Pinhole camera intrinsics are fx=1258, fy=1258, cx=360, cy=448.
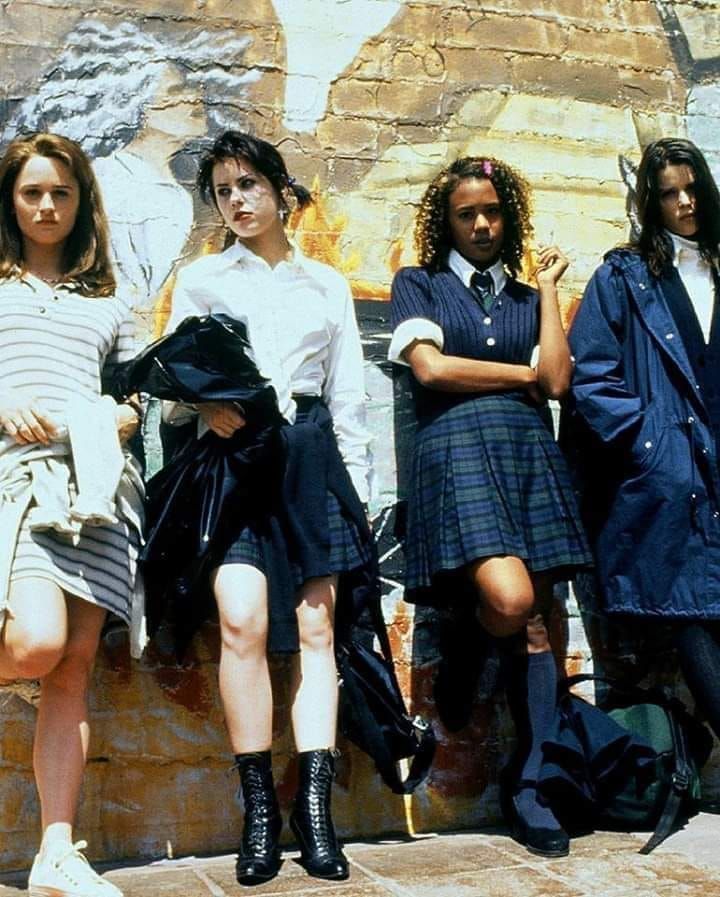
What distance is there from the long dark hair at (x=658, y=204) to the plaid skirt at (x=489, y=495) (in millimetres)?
743

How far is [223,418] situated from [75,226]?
2.30ft

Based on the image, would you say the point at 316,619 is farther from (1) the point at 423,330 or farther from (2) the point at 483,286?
(2) the point at 483,286

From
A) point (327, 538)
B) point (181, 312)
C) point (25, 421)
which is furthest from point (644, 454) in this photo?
point (25, 421)

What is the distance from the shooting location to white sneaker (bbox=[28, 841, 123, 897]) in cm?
303

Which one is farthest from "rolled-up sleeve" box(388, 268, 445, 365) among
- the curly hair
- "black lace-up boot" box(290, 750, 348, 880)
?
"black lace-up boot" box(290, 750, 348, 880)

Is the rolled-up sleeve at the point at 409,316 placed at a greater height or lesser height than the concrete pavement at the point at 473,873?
greater

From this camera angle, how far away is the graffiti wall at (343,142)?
372 cm

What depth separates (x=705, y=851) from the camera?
3.56 metres

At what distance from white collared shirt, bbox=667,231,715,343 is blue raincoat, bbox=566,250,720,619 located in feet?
0.40

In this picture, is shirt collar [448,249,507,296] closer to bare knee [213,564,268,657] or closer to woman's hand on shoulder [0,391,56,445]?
bare knee [213,564,268,657]

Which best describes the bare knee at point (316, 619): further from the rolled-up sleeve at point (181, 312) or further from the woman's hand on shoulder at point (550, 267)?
the woman's hand on shoulder at point (550, 267)

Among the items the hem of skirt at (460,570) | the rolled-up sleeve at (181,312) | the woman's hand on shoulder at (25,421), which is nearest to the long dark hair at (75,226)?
the rolled-up sleeve at (181,312)

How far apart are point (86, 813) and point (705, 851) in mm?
1771

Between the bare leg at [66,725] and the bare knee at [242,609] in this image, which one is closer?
the bare leg at [66,725]
